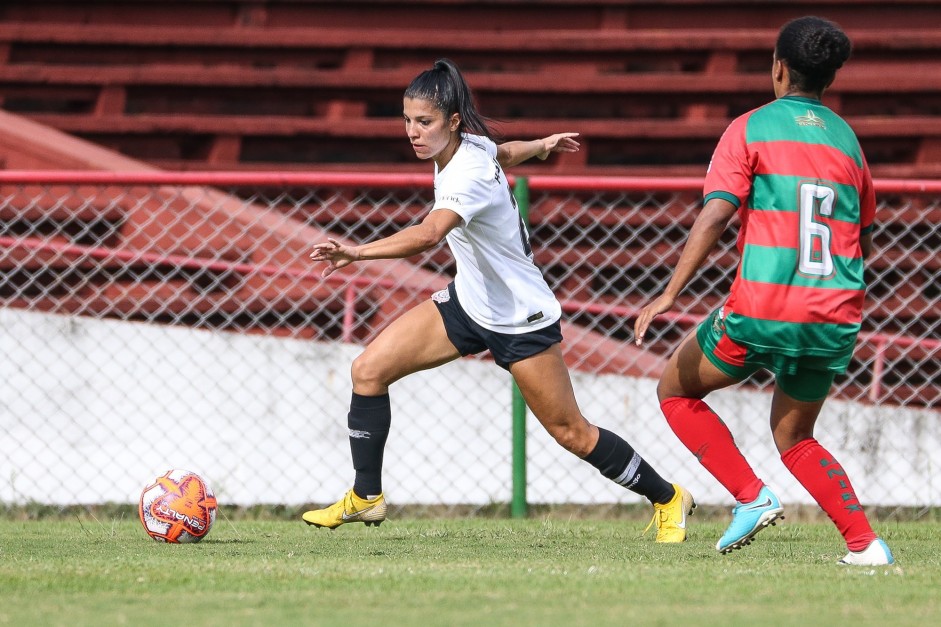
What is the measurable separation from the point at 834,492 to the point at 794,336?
1.95 ft

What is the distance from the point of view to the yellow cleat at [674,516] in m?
5.55

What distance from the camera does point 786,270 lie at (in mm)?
4340

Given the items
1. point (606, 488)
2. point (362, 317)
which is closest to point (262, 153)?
point (362, 317)

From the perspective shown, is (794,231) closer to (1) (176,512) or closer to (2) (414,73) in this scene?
(1) (176,512)

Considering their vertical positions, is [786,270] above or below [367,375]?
above

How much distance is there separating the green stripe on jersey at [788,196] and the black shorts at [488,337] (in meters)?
1.15

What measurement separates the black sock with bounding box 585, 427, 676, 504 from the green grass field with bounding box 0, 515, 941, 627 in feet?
0.78

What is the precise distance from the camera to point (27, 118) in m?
9.47

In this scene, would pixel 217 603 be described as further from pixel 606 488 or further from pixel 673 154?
pixel 673 154

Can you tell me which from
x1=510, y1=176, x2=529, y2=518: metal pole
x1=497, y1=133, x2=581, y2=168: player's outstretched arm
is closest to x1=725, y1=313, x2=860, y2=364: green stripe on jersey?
x1=497, y1=133, x2=581, y2=168: player's outstretched arm

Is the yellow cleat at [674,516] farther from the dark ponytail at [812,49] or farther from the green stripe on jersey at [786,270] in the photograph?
the dark ponytail at [812,49]

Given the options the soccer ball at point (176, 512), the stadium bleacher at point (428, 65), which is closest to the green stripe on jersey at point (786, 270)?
the soccer ball at point (176, 512)

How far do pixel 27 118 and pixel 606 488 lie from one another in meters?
5.06

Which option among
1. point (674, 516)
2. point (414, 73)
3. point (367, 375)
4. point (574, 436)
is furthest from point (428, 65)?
point (674, 516)
